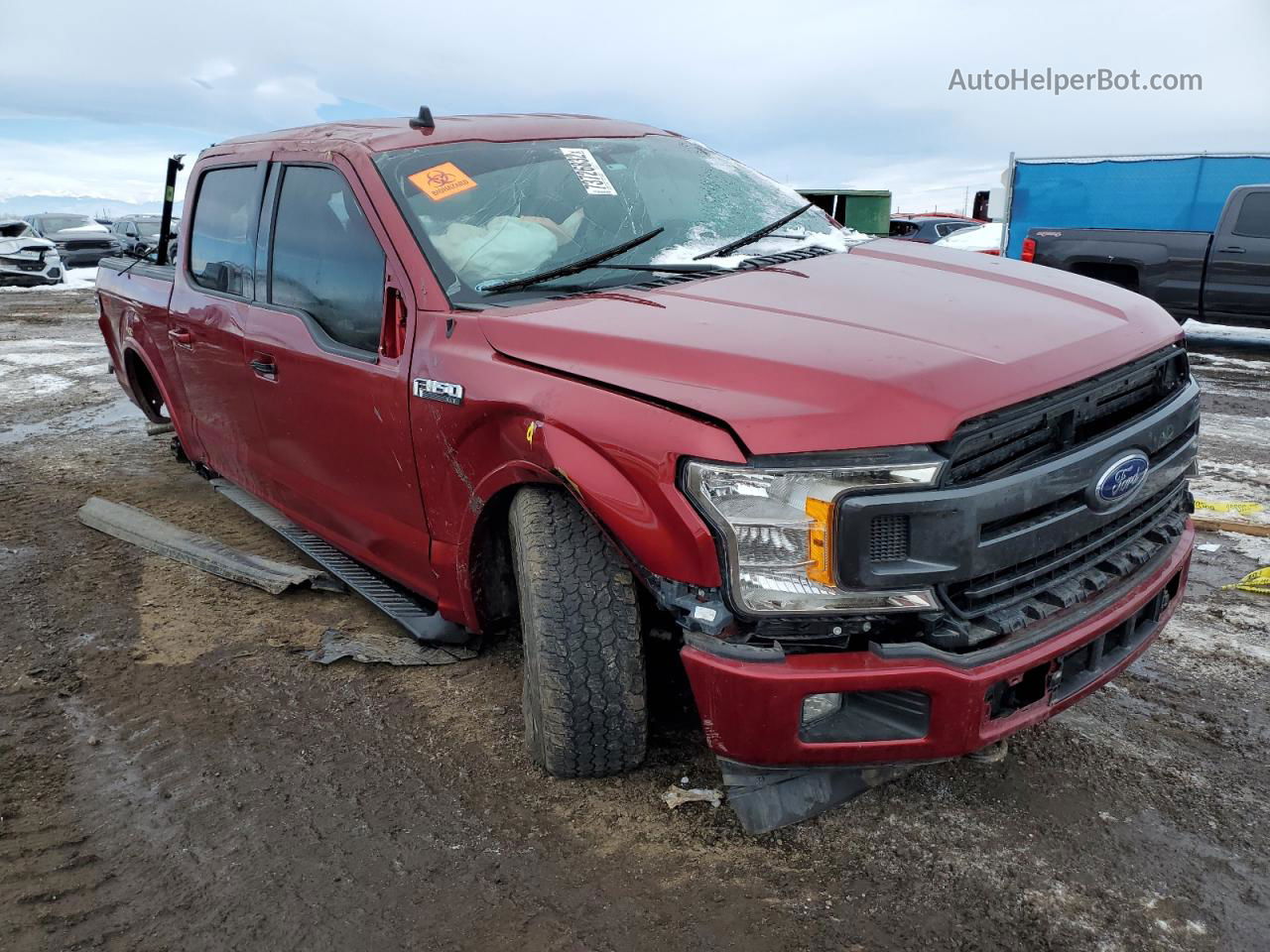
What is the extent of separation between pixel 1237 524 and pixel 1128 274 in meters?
6.77

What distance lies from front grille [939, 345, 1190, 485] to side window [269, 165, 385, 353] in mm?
1719

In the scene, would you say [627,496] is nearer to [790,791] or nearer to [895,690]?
[895,690]

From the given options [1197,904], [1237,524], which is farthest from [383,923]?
[1237,524]

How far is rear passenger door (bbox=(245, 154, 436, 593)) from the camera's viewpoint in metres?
2.77

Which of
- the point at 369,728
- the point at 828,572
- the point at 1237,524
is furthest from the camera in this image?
the point at 1237,524

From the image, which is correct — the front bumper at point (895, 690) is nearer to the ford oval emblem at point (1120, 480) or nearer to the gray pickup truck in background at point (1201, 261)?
the ford oval emblem at point (1120, 480)

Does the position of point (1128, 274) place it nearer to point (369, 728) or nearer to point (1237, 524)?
point (1237, 524)

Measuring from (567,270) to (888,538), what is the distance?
132 cm

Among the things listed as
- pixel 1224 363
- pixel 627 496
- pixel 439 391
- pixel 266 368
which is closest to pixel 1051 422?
pixel 627 496

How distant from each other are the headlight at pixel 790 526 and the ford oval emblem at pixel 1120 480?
492 millimetres

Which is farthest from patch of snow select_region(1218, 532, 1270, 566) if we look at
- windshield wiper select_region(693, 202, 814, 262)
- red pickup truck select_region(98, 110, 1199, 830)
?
windshield wiper select_region(693, 202, 814, 262)

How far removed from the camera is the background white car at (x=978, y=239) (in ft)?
45.0

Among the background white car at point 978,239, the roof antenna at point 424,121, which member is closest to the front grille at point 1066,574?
the roof antenna at point 424,121

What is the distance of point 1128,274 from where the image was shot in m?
9.97
